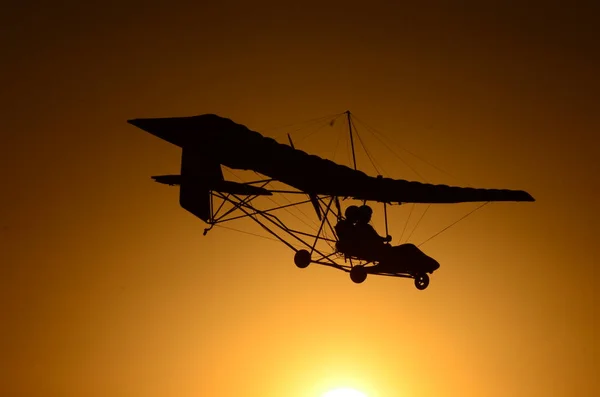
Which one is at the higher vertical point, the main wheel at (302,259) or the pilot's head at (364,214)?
the pilot's head at (364,214)

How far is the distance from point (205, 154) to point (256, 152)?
1.80 m

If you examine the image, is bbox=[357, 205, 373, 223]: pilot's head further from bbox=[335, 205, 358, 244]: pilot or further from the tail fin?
the tail fin

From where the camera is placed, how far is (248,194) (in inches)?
1705

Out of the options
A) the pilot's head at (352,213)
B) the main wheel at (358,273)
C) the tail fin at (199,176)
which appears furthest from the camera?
the pilot's head at (352,213)

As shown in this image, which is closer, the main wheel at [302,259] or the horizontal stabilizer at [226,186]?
the horizontal stabilizer at [226,186]

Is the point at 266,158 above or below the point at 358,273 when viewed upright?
→ above

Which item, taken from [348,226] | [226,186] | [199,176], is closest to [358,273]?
[348,226]

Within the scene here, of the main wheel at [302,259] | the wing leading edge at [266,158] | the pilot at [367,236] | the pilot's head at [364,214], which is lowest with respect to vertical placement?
the main wheel at [302,259]

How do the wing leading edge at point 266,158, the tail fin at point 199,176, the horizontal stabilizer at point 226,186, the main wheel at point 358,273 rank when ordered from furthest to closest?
the main wheel at point 358,273 → the tail fin at point 199,176 → the wing leading edge at point 266,158 → the horizontal stabilizer at point 226,186

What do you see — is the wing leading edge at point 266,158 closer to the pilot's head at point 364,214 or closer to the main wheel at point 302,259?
the pilot's head at point 364,214

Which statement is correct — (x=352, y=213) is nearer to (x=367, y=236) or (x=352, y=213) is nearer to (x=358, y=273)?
(x=367, y=236)

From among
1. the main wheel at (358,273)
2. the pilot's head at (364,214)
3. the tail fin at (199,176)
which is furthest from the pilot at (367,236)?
the tail fin at (199,176)

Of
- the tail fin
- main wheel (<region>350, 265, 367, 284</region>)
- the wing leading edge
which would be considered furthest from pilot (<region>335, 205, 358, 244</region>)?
the tail fin

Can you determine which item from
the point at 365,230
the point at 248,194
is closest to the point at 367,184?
the point at 365,230
